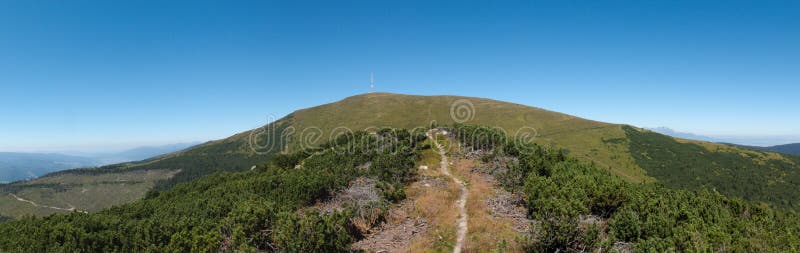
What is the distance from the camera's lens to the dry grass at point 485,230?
16469 millimetres

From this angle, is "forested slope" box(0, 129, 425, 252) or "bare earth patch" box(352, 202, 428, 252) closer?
"forested slope" box(0, 129, 425, 252)

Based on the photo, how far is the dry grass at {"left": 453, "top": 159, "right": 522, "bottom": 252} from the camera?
16469 mm

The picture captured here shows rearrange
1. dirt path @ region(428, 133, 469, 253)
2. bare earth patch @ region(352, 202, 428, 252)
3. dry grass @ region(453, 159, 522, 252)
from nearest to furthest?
dry grass @ region(453, 159, 522, 252)
dirt path @ region(428, 133, 469, 253)
bare earth patch @ region(352, 202, 428, 252)

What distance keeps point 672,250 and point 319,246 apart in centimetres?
1389

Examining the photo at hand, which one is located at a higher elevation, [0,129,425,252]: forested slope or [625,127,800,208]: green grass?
[0,129,425,252]: forested slope

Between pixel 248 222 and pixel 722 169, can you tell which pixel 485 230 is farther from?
pixel 722 169

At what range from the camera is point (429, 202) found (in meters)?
24.0

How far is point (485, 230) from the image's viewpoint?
1897 centimetres

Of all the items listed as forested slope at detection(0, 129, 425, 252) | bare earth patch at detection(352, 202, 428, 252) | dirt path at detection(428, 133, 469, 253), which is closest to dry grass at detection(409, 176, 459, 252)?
dirt path at detection(428, 133, 469, 253)

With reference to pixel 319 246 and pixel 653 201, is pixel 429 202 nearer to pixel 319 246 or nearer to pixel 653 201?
pixel 319 246

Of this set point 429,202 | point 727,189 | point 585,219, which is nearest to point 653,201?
point 585,219

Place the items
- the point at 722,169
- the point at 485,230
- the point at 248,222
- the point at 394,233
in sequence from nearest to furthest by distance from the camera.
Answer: the point at 248,222 → the point at 485,230 → the point at 394,233 → the point at 722,169

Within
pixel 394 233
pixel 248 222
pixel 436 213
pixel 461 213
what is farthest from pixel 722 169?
pixel 248 222

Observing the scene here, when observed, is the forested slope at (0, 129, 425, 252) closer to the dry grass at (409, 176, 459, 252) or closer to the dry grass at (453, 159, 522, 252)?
the dry grass at (409, 176, 459, 252)
